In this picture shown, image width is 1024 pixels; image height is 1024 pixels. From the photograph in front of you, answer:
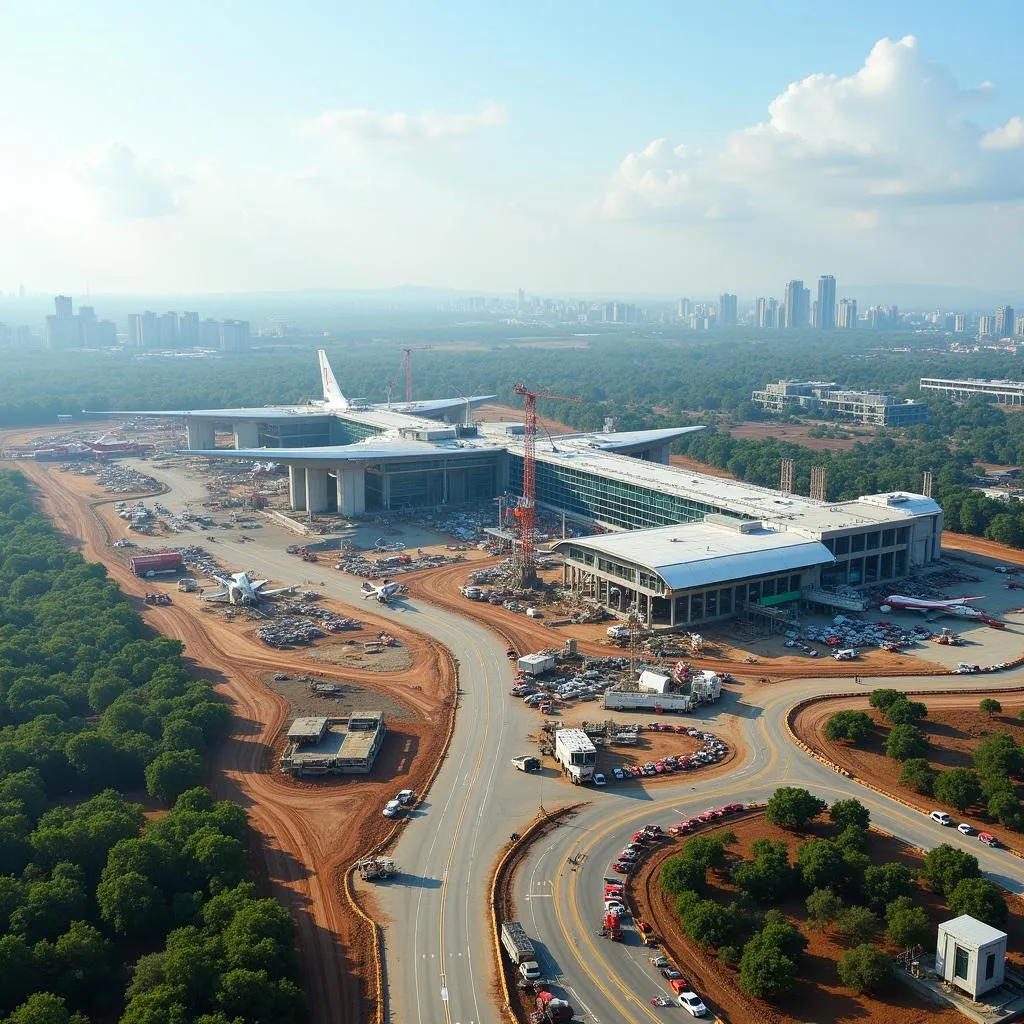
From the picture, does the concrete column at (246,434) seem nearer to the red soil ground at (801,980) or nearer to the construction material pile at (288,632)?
the construction material pile at (288,632)

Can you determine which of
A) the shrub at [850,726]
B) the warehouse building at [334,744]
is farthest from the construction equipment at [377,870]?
the shrub at [850,726]

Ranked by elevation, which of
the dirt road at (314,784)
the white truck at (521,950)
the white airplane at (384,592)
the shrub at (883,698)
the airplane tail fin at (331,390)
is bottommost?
the dirt road at (314,784)

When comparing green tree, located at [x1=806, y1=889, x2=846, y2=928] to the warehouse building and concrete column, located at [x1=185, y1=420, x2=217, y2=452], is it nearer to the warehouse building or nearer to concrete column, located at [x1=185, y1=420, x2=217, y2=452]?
the warehouse building

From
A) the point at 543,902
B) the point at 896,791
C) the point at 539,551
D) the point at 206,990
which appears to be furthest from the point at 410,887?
the point at 539,551

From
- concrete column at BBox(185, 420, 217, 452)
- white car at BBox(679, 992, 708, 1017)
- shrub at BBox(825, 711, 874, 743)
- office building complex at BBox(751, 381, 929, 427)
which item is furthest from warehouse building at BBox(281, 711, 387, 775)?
office building complex at BBox(751, 381, 929, 427)

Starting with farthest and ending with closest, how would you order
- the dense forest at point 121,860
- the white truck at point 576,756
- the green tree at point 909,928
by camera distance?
the white truck at point 576,756 → the green tree at point 909,928 → the dense forest at point 121,860

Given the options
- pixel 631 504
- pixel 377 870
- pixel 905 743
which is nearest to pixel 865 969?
pixel 377 870
